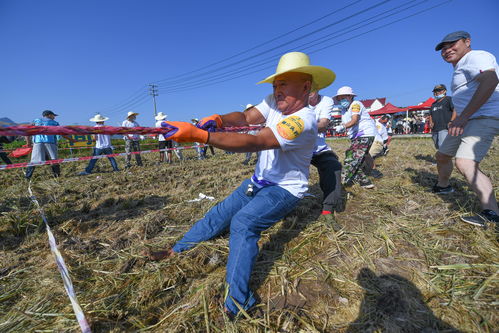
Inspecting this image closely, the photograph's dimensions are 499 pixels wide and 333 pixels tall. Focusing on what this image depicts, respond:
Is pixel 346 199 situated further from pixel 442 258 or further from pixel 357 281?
pixel 357 281

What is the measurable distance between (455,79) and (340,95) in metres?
1.70

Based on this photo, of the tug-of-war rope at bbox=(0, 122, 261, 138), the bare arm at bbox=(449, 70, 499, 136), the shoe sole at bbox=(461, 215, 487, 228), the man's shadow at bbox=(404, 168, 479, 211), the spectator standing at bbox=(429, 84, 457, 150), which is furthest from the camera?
the spectator standing at bbox=(429, 84, 457, 150)

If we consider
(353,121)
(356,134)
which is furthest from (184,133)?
(356,134)

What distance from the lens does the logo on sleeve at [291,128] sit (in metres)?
1.55

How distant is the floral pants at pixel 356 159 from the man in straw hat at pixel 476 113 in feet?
4.78

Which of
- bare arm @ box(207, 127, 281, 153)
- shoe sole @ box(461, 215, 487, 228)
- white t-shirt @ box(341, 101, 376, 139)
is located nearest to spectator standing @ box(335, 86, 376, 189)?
white t-shirt @ box(341, 101, 376, 139)

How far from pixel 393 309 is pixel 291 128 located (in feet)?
→ 4.52

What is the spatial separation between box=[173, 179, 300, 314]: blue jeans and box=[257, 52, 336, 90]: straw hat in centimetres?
95

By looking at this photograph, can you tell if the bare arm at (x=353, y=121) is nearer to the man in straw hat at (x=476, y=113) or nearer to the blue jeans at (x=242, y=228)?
the man in straw hat at (x=476, y=113)

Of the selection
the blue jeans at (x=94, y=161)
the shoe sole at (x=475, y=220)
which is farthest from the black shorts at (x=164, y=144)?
the shoe sole at (x=475, y=220)

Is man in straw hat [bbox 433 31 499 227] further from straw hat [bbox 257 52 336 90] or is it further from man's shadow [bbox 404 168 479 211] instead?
straw hat [bbox 257 52 336 90]

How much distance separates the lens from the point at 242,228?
1636mm

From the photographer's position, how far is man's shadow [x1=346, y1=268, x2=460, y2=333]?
1.39 meters

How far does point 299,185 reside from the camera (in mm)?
1964
